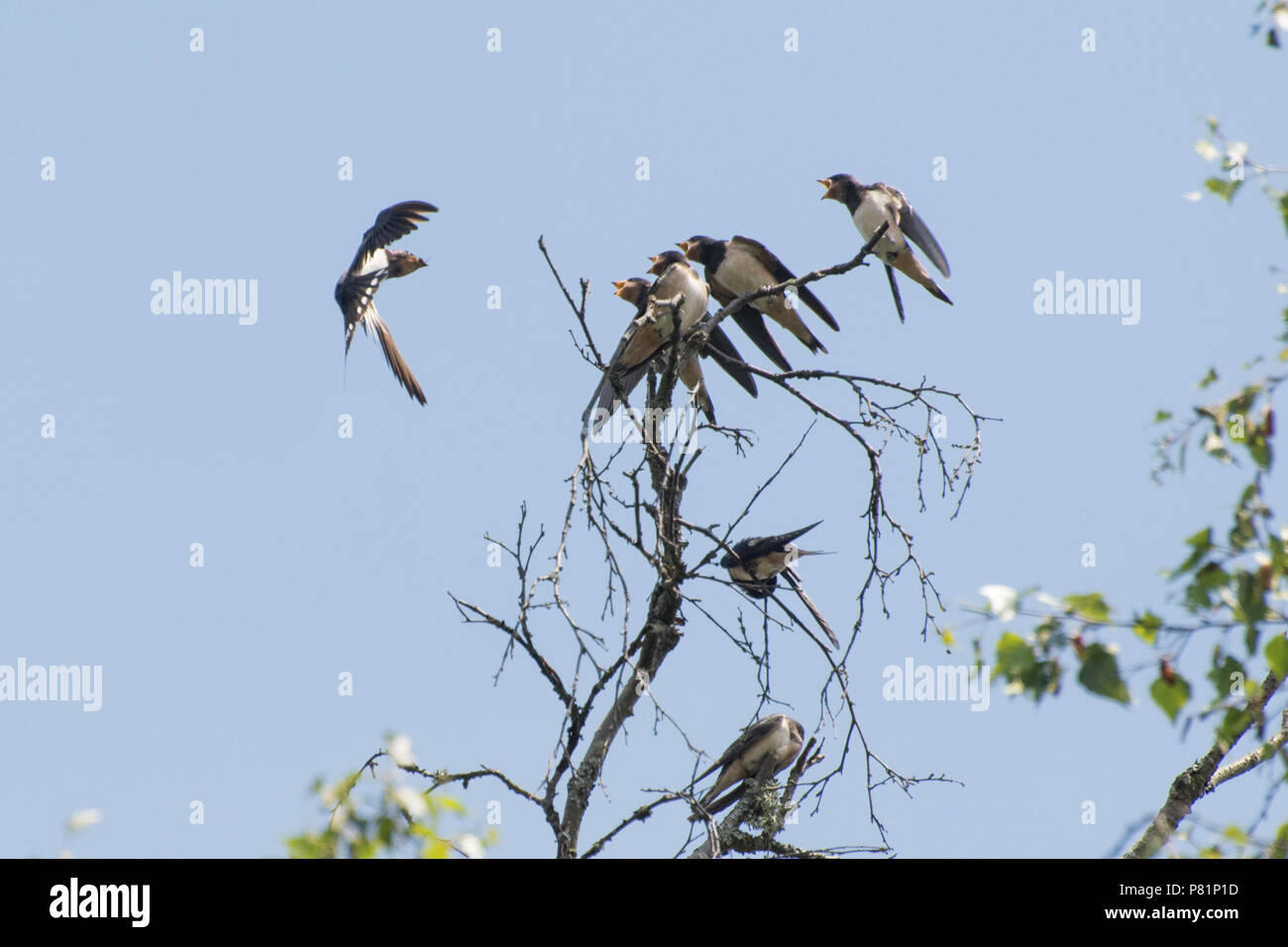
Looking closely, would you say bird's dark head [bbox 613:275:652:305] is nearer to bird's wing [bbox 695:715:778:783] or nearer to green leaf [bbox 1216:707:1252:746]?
bird's wing [bbox 695:715:778:783]

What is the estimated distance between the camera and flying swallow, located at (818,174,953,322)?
641 cm

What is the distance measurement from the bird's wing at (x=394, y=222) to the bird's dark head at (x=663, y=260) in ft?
6.10

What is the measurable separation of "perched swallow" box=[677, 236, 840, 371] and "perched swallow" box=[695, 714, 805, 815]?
1.72m

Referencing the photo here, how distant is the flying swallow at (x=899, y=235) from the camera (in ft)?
21.0

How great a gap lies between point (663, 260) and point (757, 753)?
2478mm

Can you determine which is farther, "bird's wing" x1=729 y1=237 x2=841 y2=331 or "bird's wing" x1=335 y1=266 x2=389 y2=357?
"bird's wing" x1=335 y1=266 x2=389 y2=357

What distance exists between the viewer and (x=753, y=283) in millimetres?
6500

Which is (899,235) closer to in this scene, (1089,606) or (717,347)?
(717,347)

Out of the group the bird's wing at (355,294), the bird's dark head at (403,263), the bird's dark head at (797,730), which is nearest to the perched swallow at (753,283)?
the bird's dark head at (797,730)

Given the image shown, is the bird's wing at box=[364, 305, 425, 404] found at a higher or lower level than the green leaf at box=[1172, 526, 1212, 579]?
higher

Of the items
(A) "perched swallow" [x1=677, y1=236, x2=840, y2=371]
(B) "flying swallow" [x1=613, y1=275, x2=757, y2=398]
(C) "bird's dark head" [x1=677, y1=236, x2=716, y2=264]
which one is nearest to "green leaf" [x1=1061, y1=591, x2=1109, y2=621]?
(B) "flying swallow" [x1=613, y1=275, x2=757, y2=398]
